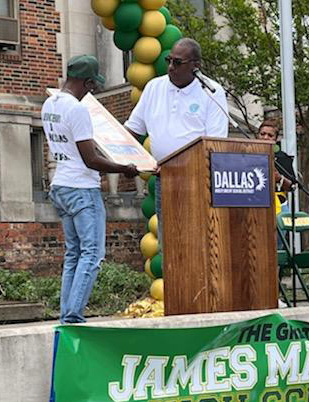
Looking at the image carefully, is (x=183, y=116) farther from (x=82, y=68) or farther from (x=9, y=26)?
(x=9, y=26)

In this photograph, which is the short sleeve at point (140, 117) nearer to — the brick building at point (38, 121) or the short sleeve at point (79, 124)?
the short sleeve at point (79, 124)

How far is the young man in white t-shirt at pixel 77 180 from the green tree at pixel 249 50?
897cm

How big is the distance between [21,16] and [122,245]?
14.5 ft

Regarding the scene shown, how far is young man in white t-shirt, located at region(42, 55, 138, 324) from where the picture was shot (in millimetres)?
6309

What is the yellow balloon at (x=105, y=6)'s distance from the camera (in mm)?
10844

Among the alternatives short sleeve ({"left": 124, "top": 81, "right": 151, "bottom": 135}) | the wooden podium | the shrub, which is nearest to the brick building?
the shrub

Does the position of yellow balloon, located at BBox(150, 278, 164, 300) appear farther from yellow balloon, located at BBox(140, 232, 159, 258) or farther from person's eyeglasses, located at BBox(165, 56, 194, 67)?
person's eyeglasses, located at BBox(165, 56, 194, 67)

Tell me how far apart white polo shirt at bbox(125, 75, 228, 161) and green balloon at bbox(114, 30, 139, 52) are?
4072 millimetres

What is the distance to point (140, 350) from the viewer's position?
533cm

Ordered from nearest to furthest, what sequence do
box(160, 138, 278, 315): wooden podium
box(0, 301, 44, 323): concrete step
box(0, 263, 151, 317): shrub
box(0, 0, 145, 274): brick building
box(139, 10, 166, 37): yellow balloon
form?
box(160, 138, 278, 315): wooden podium
box(0, 301, 44, 323): concrete step
box(139, 10, 166, 37): yellow balloon
box(0, 263, 151, 317): shrub
box(0, 0, 145, 274): brick building

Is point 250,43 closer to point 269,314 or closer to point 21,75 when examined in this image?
point 21,75

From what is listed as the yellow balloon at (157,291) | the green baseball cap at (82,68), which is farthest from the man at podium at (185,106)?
the yellow balloon at (157,291)

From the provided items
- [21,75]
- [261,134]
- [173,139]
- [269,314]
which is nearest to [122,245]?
[21,75]

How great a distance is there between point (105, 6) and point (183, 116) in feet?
14.2
